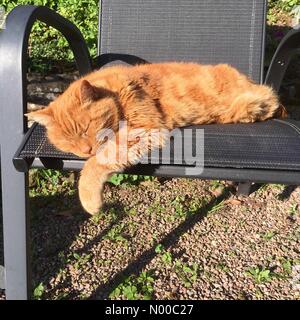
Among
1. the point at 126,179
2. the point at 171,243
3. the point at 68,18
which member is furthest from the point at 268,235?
the point at 68,18

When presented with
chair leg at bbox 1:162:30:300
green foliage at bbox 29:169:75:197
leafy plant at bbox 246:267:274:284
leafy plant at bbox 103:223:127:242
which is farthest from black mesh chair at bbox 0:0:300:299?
green foliage at bbox 29:169:75:197

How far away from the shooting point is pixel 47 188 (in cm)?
271

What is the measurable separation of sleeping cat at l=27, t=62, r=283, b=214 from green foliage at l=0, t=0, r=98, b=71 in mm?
1339

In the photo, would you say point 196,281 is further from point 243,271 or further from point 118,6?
point 118,6

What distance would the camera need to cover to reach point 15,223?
1.58m

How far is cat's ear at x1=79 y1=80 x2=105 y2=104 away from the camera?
1.52 metres

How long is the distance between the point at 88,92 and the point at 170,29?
1.13 meters

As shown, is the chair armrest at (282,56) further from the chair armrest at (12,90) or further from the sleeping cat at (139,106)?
the chair armrest at (12,90)

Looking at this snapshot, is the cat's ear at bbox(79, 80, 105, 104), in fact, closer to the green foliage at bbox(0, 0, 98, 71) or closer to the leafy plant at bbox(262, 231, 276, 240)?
the leafy plant at bbox(262, 231, 276, 240)

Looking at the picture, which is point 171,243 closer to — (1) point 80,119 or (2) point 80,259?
(2) point 80,259

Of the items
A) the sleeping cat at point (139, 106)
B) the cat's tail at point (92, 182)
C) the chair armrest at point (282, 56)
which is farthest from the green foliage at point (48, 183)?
the chair armrest at point (282, 56)

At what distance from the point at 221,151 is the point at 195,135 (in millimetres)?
175

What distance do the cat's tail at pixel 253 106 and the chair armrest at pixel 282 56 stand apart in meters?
0.21

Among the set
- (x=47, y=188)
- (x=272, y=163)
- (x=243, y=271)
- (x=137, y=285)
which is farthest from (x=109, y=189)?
(x=272, y=163)
